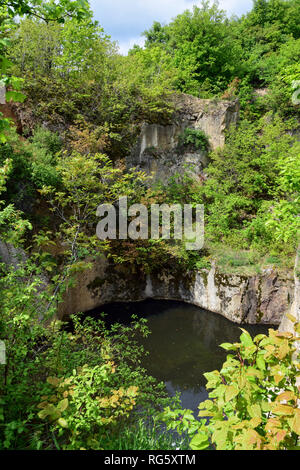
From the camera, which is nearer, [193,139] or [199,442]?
[199,442]

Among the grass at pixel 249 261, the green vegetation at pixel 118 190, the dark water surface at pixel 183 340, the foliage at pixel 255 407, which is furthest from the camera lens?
the grass at pixel 249 261

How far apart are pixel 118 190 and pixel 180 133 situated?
677 cm

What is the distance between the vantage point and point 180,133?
13039 mm

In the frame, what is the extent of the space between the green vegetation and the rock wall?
456mm

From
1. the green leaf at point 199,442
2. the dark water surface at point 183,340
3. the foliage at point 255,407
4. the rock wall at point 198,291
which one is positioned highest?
the foliage at point 255,407

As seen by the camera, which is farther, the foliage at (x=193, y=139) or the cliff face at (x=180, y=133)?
the foliage at (x=193, y=139)

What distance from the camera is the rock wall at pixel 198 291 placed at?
866 centimetres

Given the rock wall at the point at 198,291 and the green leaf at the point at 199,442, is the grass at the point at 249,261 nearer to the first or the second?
the rock wall at the point at 198,291

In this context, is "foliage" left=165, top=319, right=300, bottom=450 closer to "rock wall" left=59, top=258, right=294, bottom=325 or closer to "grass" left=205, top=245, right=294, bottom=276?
"rock wall" left=59, top=258, right=294, bottom=325

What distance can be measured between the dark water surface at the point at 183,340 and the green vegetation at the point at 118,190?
1.85 feet

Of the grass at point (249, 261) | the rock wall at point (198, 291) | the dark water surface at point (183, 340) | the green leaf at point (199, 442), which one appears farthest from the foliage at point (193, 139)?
the green leaf at point (199, 442)

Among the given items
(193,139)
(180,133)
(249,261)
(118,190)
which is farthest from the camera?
(180,133)

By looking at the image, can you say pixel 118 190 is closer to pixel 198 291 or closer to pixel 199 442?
pixel 198 291

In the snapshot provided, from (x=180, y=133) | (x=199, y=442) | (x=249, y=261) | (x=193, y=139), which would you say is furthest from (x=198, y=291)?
(x=199, y=442)
